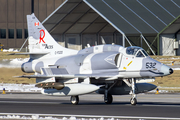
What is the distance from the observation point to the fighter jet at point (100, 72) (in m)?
18.1

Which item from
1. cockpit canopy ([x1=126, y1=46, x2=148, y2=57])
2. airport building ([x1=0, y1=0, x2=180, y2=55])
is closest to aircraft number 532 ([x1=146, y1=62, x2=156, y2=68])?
cockpit canopy ([x1=126, y1=46, x2=148, y2=57])

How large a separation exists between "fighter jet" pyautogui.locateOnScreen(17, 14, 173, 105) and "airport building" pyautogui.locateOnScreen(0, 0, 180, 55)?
69.6ft

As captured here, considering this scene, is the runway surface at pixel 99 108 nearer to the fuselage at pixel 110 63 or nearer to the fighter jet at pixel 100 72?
the fighter jet at pixel 100 72

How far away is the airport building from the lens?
4244cm

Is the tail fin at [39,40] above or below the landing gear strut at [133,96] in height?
above

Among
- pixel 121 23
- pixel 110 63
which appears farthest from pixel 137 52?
pixel 121 23

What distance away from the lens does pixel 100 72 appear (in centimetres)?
1908

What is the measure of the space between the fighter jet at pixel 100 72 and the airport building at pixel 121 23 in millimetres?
21213

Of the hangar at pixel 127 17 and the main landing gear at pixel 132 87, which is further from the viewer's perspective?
the hangar at pixel 127 17

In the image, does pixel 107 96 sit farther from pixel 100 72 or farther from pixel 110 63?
pixel 110 63

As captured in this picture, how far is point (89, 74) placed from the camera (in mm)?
19172

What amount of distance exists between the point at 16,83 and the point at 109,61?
18.0 metres

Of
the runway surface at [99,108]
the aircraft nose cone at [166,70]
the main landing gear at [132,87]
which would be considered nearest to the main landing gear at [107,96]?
the runway surface at [99,108]

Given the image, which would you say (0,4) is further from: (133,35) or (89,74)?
(89,74)
